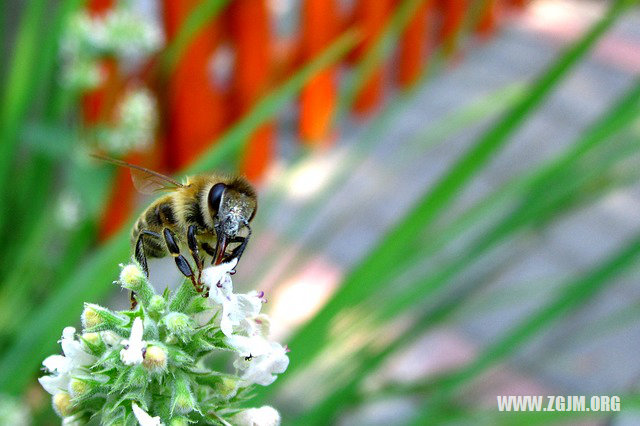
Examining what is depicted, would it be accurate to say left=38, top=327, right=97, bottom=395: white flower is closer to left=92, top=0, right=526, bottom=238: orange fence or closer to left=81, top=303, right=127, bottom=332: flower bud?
left=81, top=303, right=127, bottom=332: flower bud

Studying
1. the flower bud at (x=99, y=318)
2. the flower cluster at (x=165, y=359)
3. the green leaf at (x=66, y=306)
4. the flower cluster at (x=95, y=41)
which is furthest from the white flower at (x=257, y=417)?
the flower cluster at (x=95, y=41)

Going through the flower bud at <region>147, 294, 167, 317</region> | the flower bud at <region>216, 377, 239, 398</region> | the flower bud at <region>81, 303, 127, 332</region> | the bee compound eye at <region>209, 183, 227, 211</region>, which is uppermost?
the bee compound eye at <region>209, 183, 227, 211</region>

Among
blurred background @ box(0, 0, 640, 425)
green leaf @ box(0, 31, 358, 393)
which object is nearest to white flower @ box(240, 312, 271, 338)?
blurred background @ box(0, 0, 640, 425)

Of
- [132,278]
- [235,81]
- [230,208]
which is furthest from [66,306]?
[235,81]

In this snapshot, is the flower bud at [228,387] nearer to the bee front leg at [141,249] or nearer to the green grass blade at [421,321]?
the bee front leg at [141,249]

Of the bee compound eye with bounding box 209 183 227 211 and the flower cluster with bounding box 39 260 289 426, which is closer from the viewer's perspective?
the flower cluster with bounding box 39 260 289 426

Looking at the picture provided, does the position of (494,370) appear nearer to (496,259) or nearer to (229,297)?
(496,259)

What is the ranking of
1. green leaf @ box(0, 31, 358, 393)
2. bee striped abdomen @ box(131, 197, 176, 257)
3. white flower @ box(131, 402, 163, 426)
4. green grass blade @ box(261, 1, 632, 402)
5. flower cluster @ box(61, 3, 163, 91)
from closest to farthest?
white flower @ box(131, 402, 163, 426) < bee striped abdomen @ box(131, 197, 176, 257) < green grass blade @ box(261, 1, 632, 402) < green leaf @ box(0, 31, 358, 393) < flower cluster @ box(61, 3, 163, 91)
